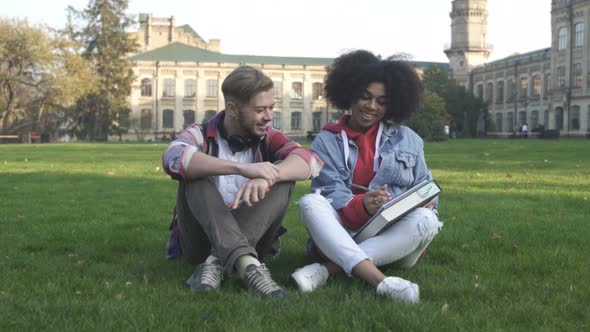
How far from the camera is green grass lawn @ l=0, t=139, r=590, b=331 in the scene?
8.91ft

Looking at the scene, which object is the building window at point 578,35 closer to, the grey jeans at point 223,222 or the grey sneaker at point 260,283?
the grey jeans at point 223,222

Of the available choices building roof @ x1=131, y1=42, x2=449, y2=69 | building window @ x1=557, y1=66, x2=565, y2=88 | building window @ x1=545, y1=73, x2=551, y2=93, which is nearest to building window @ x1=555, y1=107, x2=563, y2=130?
building window @ x1=557, y1=66, x2=565, y2=88

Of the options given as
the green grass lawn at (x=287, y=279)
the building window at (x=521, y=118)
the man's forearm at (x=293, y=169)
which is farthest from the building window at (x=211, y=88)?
the man's forearm at (x=293, y=169)

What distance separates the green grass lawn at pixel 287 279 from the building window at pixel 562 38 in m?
49.8

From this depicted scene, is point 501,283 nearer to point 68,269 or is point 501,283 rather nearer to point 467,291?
point 467,291

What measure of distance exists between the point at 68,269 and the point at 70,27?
52983mm

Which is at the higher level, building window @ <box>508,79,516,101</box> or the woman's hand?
building window @ <box>508,79,516,101</box>

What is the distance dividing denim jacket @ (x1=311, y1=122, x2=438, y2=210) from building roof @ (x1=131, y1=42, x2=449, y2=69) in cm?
6286

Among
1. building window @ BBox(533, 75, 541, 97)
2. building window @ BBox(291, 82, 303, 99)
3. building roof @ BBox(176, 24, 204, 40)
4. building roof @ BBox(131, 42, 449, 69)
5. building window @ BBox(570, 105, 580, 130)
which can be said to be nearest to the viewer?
building window @ BBox(570, 105, 580, 130)

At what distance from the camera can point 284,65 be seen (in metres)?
69.2

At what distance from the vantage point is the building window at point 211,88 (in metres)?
66.9

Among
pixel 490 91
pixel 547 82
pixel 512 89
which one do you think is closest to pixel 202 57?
pixel 490 91

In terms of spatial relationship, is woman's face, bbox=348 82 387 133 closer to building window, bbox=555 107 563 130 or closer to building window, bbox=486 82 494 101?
building window, bbox=555 107 563 130

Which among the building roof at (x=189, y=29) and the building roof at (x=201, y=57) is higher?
the building roof at (x=189, y=29)
